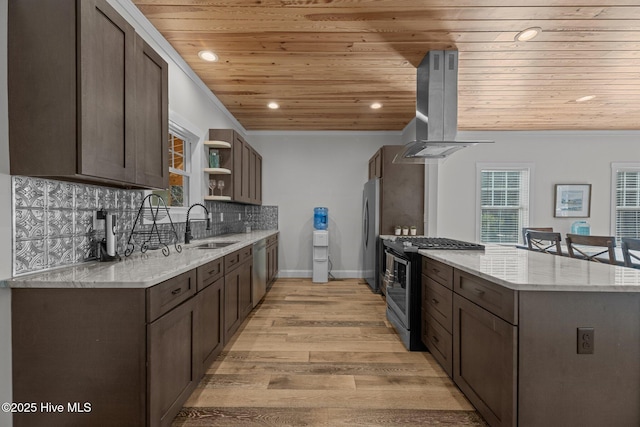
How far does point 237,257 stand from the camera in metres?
2.88

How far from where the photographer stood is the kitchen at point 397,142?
208 inches

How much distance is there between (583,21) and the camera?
2.27 meters

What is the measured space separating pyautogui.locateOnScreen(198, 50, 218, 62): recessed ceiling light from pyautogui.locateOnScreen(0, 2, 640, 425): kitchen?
175 cm

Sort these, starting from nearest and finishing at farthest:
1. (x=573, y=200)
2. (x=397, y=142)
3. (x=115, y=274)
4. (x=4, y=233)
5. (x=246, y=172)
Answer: (x=4, y=233) < (x=115, y=274) < (x=246, y=172) < (x=573, y=200) < (x=397, y=142)

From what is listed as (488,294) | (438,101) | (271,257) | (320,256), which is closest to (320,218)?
(320,256)

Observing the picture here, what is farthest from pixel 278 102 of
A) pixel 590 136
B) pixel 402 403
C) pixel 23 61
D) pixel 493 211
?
pixel 590 136

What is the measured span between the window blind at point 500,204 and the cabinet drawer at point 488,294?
393 centimetres

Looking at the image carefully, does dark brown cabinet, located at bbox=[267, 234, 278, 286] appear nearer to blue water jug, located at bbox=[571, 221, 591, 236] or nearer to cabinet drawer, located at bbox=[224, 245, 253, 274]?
cabinet drawer, located at bbox=[224, 245, 253, 274]

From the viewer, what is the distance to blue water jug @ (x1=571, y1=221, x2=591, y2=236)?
4965 mm

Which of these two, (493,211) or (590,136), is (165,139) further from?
(590,136)

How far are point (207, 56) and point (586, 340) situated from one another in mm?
3340

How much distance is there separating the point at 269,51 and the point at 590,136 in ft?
18.7

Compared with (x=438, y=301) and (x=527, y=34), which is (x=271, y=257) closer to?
(x=438, y=301)

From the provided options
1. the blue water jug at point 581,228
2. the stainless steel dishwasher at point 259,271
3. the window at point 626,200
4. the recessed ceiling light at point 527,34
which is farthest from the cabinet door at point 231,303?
the window at point 626,200
